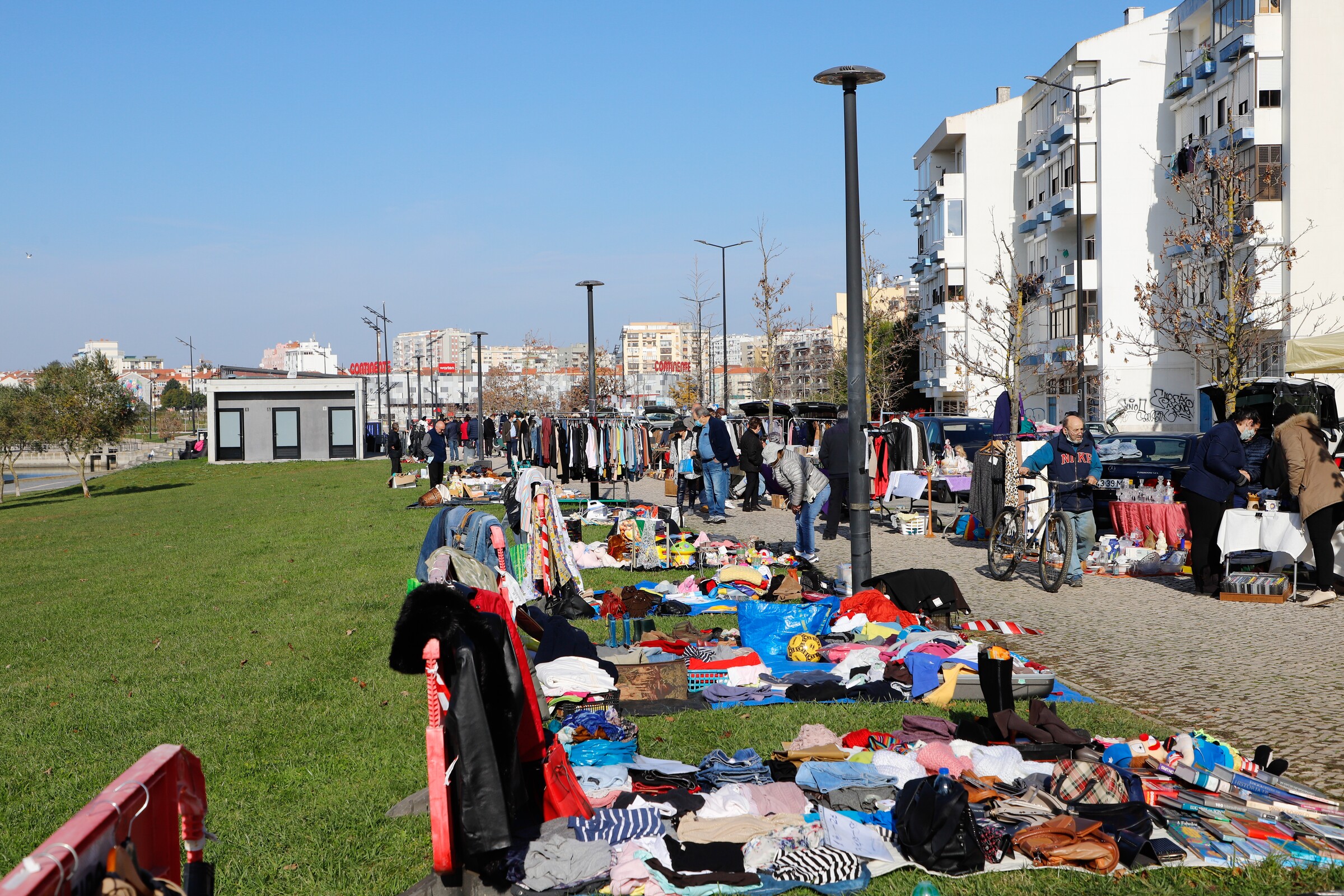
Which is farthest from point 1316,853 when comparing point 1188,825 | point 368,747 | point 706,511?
point 706,511

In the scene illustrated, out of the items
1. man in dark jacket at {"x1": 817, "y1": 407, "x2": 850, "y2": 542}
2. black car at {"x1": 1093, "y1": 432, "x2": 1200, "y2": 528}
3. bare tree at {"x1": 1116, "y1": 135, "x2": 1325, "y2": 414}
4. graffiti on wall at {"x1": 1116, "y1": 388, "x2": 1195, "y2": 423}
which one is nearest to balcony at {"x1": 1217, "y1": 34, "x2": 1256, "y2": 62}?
bare tree at {"x1": 1116, "y1": 135, "x2": 1325, "y2": 414}

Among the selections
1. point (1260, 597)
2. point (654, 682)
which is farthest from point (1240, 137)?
point (654, 682)

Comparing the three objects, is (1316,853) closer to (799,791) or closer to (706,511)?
(799,791)

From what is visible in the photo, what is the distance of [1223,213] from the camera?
1123 inches

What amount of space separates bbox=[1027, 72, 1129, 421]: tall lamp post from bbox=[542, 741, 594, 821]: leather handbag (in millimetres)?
29467

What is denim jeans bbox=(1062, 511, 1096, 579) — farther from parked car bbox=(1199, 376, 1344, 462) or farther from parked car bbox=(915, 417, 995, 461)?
parked car bbox=(915, 417, 995, 461)

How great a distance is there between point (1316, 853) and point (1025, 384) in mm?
49178

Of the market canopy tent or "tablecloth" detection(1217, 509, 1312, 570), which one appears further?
the market canopy tent

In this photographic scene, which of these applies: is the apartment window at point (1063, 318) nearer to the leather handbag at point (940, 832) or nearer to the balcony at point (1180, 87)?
the balcony at point (1180, 87)

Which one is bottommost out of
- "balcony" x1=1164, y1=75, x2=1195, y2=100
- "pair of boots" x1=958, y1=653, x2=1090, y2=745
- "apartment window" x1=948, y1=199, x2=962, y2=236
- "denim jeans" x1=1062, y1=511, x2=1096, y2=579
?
"pair of boots" x1=958, y1=653, x2=1090, y2=745

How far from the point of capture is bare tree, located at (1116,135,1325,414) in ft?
83.4

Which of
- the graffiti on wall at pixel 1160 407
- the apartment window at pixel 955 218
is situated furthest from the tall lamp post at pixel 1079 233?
the apartment window at pixel 955 218

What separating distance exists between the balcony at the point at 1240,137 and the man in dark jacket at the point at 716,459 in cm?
2589

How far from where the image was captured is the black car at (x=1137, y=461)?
15213 millimetres
